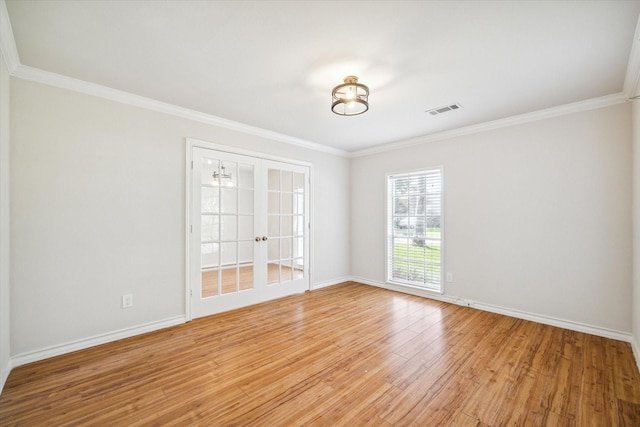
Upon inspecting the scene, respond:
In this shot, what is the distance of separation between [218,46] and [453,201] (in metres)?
3.62

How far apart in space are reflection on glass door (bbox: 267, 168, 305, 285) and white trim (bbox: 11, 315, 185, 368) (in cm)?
149

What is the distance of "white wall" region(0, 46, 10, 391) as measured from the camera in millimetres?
2031

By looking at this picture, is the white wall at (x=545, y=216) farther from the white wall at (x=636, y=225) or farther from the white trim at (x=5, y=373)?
the white trim at (x=5, y=373)

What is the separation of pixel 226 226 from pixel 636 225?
4430 mm

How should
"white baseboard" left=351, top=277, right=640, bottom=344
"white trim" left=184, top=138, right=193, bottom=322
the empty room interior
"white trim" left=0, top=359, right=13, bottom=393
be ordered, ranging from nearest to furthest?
the empty room interior
"white trim" left=0, top=359, right=13, bottom=393
"white baseboard" left=351, top=277, right=640, bottom=344
"white trim" left=184, top=138, right=193, bottom=322

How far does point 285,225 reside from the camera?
4.48 meters

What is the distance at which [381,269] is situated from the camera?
5.01m

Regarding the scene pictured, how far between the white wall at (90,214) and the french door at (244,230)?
206 millimetres

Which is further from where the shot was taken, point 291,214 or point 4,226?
point 291,214

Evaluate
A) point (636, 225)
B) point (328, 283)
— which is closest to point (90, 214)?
point (328, 283)

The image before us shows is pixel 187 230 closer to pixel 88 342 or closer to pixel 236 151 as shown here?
pixel 236 151

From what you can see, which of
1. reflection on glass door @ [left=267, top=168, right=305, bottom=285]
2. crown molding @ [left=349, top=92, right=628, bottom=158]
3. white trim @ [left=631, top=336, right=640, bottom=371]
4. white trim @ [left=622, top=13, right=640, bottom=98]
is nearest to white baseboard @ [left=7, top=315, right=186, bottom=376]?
reflection on glass door @ [left=267, top=168, right=305, bottom=285]

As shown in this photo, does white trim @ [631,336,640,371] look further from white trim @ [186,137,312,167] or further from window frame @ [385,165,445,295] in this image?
white trim @ [186,137,312,167]

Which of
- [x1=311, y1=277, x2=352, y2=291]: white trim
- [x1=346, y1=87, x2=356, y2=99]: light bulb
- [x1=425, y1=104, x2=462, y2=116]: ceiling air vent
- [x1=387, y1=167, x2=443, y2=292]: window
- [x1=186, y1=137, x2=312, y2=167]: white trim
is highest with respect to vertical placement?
[x1=425, y1=104, x2=462, y2=116]: ceiling air vent
